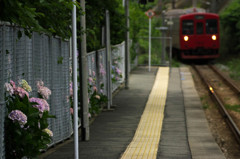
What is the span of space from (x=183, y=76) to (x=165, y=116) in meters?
12.0

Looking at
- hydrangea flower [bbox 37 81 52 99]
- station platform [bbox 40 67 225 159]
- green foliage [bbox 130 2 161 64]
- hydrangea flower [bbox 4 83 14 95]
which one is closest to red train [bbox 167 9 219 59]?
green foliage [bbox 130 2 161 64]

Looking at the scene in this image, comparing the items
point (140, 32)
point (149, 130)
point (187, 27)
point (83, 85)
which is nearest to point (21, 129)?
point (83, 85)

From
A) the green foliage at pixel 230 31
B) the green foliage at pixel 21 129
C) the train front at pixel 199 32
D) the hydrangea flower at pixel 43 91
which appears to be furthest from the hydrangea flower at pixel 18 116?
the green foliage at pixel 230 31

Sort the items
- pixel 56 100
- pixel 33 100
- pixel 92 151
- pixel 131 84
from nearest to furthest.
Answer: pixel 33 100 < pixel 92 151 < pixel 56 100 < pixel 131 84

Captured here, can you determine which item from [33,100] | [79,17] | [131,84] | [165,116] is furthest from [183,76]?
[33,100]

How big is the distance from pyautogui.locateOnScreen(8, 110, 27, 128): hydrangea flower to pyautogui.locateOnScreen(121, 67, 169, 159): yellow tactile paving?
1948 mm

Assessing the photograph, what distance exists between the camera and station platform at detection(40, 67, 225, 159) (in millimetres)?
8250

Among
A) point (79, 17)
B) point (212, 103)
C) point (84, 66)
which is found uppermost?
point (79, 17)

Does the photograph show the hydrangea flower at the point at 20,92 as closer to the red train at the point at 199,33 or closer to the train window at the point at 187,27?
the red train at the point at 199,33

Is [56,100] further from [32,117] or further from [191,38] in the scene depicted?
[191,38]

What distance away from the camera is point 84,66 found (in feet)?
31.1

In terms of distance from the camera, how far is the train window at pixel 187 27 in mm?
31469

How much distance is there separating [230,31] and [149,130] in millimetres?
27201

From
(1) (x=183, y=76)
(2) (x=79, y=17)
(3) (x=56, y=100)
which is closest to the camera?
(3) (x=56, y=100)
